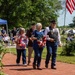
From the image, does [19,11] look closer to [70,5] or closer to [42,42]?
[70,5]

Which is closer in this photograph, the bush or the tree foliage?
the bush

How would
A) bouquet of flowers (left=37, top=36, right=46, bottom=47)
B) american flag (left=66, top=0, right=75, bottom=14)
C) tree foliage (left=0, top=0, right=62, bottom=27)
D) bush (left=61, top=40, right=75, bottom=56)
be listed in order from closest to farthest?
bouquet of flowers (left=37, top=36, right=46, bottom=47), bush (left=61, top=40, right=75, bottom=56), american flag (left=66, top=0, right=75, bottom=14), tree foliage (left=0, top=0, right=62, bottom=27)

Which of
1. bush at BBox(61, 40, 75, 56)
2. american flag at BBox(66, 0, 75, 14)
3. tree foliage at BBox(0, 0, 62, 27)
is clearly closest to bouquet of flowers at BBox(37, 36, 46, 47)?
bush at BBox(61, 40, 75, 56)

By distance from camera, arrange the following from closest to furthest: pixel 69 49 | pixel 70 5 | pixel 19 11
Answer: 1. pixel 69 49
2. pixel 70 5
3. pixel 19 11

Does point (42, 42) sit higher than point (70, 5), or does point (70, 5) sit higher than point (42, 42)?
point (70, 5)

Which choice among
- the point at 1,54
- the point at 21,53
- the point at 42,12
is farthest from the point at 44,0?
the point at 1,54

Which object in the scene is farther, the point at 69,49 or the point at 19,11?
the point at 19,11

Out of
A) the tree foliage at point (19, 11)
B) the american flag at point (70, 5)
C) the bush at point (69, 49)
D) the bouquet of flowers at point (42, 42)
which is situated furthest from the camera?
the tree foliage at point (19, 11)

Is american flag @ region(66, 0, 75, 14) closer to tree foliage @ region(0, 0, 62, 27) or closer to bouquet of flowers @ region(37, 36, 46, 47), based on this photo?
bouquet of flowers @ region(37, 36, 46, 47)

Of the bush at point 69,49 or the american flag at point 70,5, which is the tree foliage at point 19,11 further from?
the bush at point 69,49

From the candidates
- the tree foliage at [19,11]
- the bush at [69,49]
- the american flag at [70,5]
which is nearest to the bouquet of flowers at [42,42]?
the bush at [69,49]

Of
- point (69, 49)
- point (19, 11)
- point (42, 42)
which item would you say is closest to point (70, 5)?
point (69, 49)

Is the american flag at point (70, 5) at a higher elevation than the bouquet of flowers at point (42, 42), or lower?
higher

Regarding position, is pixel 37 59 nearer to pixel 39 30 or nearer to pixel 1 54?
pixel 39 30
